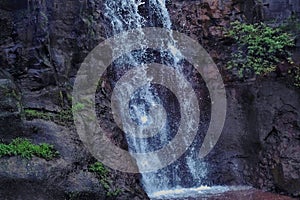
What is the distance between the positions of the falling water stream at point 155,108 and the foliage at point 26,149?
222 centimetres

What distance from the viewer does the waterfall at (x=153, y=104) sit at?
7566mm

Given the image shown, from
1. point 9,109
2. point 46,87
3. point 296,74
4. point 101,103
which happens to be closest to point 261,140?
point 296,74

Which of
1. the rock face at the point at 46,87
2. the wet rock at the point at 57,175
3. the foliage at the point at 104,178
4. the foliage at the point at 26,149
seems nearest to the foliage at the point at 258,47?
the rock face at the point at 46,87

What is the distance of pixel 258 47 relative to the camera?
27.0ft

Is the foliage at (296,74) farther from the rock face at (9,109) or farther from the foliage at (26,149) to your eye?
the rock face at (9,109)

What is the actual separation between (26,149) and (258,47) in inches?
212

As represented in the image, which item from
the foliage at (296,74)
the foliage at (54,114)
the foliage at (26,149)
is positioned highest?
the foliage at (296,74)

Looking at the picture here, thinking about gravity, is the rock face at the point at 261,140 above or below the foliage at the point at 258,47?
below

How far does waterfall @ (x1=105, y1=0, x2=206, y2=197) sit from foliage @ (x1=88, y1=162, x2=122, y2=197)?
1.47 metres

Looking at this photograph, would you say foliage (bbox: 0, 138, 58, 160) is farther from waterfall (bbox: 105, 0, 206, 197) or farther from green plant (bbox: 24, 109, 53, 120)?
waterfall (bbox: 105, 0, 206, 197)

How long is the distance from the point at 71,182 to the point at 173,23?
17.8 feet

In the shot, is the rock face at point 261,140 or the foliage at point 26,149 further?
the rock face at point 261,140

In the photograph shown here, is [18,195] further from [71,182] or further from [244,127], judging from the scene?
[244,127]

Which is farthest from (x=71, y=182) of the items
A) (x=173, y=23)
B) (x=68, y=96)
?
(x=173, y=23)
